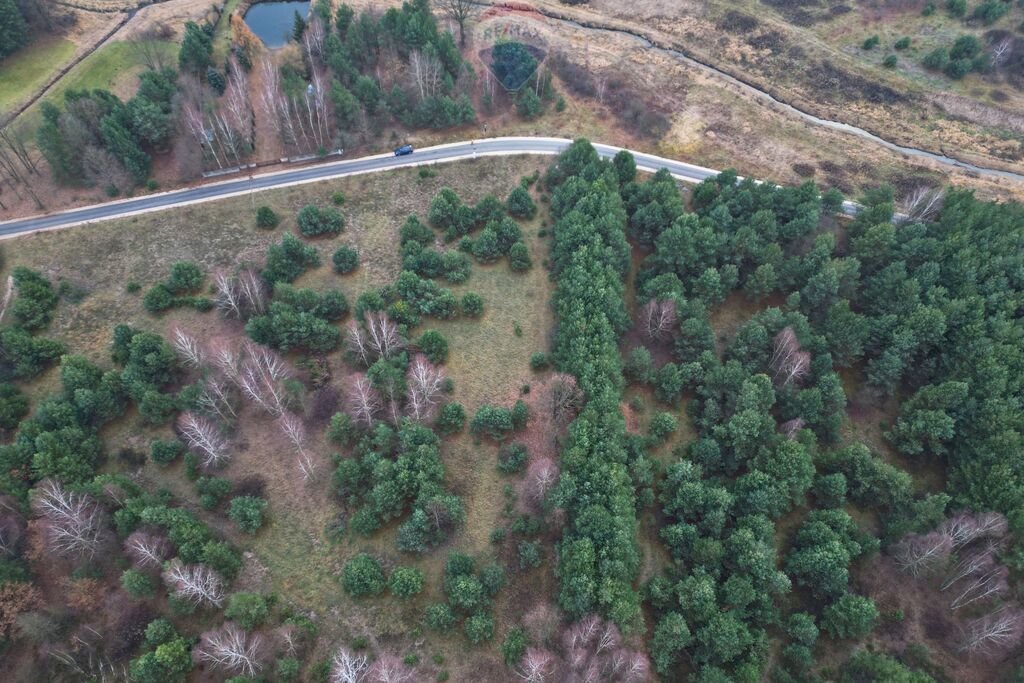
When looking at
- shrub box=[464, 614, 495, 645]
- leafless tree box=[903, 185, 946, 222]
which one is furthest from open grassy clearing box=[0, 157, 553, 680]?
leafless tree box=[903, 185, 946, 222]

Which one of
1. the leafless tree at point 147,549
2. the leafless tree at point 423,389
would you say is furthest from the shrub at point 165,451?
the leafless tree at point 423,389

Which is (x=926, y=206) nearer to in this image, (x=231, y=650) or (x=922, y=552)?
(x=922, y=552)

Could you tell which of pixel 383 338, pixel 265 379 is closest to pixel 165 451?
pixel 265 379

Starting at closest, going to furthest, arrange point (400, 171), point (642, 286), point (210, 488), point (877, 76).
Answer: point (210, 488)
point (642, 286)
point (400, 171)
point (877, 76)

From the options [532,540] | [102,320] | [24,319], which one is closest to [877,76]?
[532,540]

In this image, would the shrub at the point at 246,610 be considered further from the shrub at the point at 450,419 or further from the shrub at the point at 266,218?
the shrub at the point at 266,218

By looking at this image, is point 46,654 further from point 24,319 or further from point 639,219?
point 639,219
